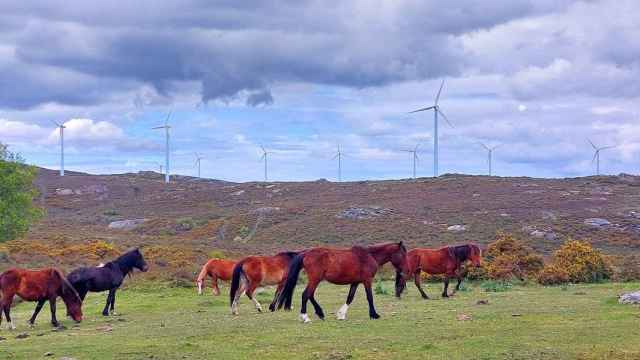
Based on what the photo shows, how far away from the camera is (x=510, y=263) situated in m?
35.9

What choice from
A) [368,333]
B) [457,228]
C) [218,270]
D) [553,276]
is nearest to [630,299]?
[368,333]

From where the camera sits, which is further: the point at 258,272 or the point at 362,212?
the point at 362,212

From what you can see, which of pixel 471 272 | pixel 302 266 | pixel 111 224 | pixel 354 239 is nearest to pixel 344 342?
pixel 302 266

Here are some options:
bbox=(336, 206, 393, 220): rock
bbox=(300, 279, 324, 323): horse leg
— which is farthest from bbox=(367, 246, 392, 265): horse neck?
bbox=(336, 206, 393, 220): rock

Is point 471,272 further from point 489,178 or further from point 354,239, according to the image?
point 489,178

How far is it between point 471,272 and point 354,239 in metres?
40.5

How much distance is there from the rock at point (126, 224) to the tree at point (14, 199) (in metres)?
32.4

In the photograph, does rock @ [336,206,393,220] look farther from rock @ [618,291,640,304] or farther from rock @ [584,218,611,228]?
rock @ [618,291,640,304]

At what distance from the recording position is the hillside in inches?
2697

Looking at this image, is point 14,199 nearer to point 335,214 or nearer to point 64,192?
point 335,214

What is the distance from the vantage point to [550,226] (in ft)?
244

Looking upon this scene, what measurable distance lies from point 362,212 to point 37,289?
67.7 m

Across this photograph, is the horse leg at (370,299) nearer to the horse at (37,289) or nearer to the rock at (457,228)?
the horse at (37,289)

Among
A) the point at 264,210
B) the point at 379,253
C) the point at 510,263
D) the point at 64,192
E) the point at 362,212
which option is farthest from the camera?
the point at 64,192
